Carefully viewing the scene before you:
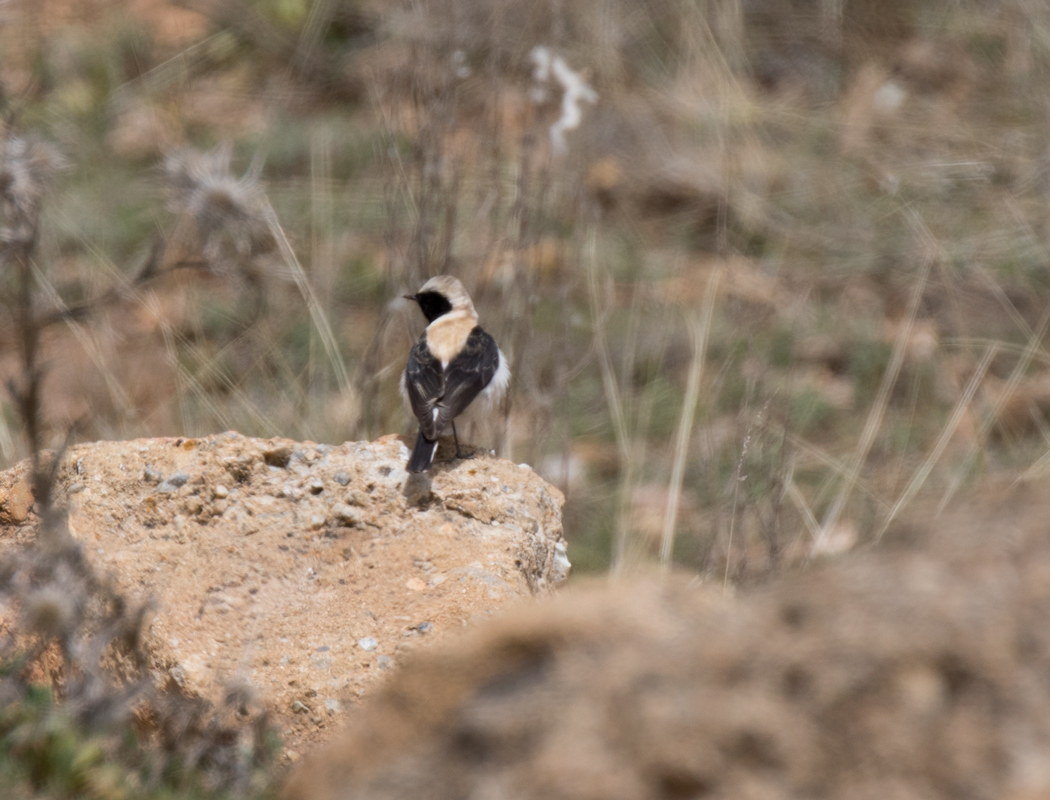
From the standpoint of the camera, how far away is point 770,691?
5.51 ft

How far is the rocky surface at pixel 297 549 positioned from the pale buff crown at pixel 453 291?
147 cm

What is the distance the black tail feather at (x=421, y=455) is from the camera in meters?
4.08

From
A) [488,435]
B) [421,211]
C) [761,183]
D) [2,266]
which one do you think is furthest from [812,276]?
[2,266]

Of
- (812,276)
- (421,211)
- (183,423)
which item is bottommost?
(812,276)

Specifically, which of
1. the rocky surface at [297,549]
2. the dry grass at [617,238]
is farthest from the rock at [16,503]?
the dry grass at [617,238]

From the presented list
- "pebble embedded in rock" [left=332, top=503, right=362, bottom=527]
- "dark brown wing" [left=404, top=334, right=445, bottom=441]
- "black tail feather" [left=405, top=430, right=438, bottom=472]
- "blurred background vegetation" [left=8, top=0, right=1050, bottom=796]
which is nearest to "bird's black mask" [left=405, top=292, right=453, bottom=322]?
"blurred background vegetation" [left=8, top=0, right=1050, bottom=796]

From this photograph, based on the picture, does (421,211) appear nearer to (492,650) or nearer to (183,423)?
(183,423)

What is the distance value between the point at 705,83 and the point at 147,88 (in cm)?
531

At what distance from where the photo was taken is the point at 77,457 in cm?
402

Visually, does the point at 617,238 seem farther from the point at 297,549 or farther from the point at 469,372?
the point at 297,549

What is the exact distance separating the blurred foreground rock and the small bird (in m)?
2.73

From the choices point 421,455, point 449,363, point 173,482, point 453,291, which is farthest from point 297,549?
point 453,291

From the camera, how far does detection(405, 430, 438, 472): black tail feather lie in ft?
13.4

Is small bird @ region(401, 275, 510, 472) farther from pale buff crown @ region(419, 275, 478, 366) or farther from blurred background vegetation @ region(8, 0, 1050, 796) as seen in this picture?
blurred background vegetation @ region(8, 0, 1050, 796)
